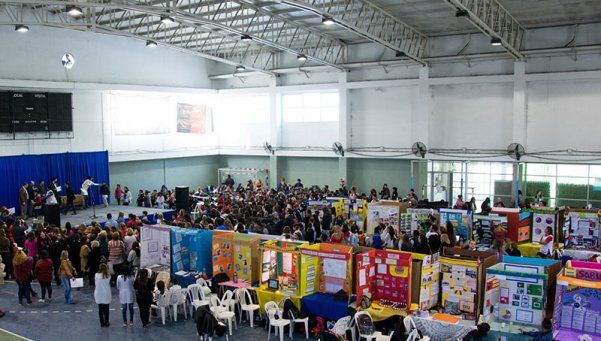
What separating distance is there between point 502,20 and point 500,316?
1410 centimetres

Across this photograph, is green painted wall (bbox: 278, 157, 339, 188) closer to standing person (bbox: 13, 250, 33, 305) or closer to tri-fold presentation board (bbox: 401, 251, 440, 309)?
standing person (bbox: 13, 250, 33, 305)

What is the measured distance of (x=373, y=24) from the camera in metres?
21.0

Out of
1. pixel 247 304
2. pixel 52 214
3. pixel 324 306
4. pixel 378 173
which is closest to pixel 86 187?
pixel 52 214

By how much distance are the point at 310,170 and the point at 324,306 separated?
60.9 ft

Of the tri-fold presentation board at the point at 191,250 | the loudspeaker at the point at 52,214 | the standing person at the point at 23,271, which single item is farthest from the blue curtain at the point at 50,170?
the tri-fold presentation board at the point at 191,250

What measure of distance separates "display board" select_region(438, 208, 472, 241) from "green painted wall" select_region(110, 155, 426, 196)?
9037 mm

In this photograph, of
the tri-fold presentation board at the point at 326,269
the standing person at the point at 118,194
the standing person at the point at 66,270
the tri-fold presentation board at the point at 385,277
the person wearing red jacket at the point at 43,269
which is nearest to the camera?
the tri-fold presentation board at the point at 385,277

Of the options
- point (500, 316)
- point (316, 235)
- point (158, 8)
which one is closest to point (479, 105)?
point (316, 235)

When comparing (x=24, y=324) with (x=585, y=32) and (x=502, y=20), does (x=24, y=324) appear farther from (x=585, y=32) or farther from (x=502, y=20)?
(x=585, y=32)

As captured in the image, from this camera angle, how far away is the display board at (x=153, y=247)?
1302 cm

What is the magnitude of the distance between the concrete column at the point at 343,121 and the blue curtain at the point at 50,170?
36.2ft

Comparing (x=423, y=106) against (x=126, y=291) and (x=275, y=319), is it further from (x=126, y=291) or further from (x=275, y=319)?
(x=126, y=291)

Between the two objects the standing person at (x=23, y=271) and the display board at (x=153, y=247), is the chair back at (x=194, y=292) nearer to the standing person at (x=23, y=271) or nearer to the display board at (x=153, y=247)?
the display board at (x=153, y=247)

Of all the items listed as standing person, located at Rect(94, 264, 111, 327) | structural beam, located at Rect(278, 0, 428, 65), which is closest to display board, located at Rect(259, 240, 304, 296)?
standing person, located at Rect(94, 264, 111, 327)
